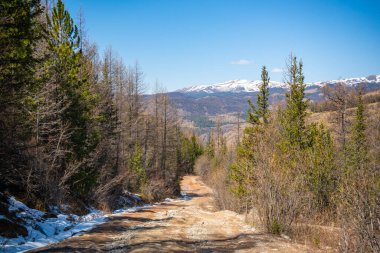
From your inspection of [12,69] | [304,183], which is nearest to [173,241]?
[12,69]

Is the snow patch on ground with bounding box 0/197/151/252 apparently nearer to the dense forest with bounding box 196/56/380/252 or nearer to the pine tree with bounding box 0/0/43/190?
the pine tree with bounding box 0/0/43/190

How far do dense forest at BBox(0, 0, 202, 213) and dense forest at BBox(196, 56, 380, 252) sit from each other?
9.07m

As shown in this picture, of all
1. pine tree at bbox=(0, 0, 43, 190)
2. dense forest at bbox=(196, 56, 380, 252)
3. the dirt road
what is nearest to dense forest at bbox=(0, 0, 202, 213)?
pine tree at bbox=(0, 0, 43, 190)

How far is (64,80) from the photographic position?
701 inches

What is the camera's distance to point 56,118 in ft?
58.0

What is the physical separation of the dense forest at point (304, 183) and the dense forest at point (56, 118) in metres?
9.07

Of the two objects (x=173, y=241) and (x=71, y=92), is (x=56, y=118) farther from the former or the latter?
(x=173, y=241)

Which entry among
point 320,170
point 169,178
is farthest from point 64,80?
point 169,178

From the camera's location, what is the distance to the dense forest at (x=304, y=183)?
7680mm

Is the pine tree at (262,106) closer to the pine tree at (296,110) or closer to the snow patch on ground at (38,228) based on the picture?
the pine tree at (296,110)

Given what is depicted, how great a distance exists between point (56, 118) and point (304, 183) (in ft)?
48.2

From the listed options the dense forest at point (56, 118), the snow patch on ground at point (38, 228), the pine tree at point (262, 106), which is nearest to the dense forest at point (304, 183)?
the pine tree at point (262, 106)

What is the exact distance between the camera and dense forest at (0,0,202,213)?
1067cm

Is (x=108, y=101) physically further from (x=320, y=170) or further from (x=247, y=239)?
(x=247, y=239)
